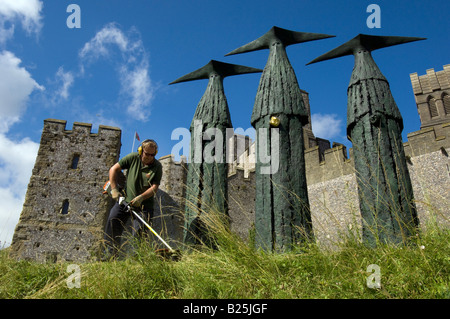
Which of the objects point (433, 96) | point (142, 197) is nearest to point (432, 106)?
point (433, 96)

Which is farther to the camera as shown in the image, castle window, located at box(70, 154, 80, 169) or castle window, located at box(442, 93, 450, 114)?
castle window, located at box(442, 93, 450, 114)

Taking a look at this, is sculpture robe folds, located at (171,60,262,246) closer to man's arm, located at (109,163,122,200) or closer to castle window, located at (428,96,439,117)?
man's arm, located at (109,163,122,200)

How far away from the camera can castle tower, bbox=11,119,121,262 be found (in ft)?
43.4

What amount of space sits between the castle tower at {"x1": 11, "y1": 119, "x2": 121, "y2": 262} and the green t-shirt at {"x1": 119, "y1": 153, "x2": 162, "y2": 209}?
8.38m

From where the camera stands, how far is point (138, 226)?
15.1ft

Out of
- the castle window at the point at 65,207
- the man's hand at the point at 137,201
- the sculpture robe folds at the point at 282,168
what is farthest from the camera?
the castle window at the point at 65,207

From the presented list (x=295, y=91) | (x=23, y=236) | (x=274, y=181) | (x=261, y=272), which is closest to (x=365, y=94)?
(x=295, y=91)

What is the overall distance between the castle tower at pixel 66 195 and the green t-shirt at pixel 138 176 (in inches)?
330

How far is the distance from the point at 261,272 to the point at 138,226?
A: 7.18 ft

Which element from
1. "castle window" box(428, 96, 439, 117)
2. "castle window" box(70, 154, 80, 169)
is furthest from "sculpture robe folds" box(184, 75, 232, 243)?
"castle window" box(428, 96, 439, 117)

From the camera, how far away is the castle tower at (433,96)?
37781 mm

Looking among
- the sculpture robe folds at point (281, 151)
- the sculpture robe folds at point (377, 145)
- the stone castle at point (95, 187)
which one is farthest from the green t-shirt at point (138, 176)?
the stone castle at point (95, 187)

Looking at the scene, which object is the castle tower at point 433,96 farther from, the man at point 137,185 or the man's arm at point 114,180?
the man's arm at point 114,180
